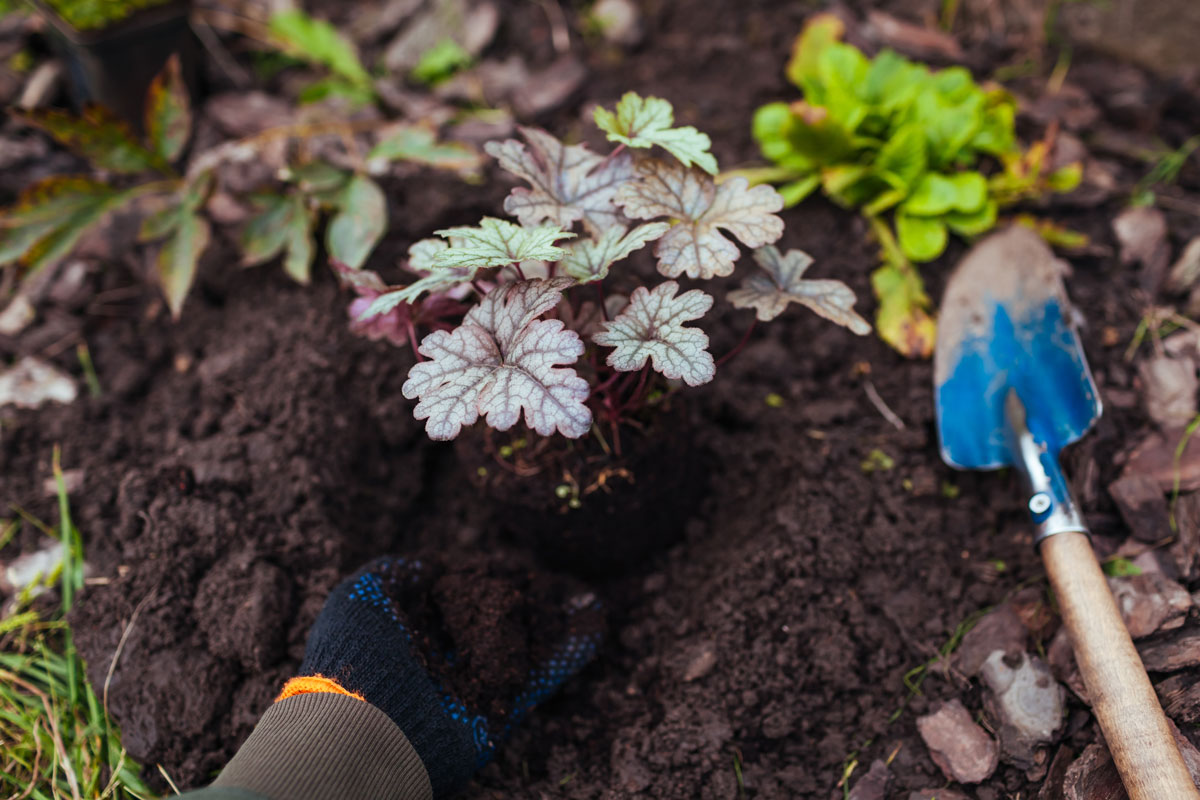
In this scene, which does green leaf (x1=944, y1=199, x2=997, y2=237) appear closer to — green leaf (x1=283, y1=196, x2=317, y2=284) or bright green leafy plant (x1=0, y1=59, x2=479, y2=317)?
bright green leafy plant (x1=0, y1=59, x2=479, y2=317)

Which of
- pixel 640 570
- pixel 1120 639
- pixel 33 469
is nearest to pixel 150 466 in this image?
pixel 33 469

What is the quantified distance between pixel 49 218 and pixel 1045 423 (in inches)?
99.9

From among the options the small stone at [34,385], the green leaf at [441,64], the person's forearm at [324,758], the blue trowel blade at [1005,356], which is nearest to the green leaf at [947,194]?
the blue trowel blade at [1005,356]

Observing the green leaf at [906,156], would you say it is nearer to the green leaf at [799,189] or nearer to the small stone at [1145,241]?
the green leaf at [799,189]

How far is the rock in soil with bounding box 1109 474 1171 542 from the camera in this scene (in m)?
1.72

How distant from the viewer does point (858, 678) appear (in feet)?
5.51

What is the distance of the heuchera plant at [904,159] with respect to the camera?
2088mm

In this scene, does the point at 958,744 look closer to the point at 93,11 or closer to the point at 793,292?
the point at 793,292

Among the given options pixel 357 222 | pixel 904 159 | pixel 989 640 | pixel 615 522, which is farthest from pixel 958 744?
pixel 357 222

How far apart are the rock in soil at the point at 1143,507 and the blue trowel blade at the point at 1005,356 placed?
0.50ft

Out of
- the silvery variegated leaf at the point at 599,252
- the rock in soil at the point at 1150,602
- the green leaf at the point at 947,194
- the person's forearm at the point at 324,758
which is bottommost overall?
the person's forearm at the point at 324,758

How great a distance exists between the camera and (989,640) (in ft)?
5.53

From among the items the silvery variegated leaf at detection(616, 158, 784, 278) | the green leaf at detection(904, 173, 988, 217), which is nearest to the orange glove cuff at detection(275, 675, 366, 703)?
the silvery variegated leaf at detection(616, 158, 784, 278)

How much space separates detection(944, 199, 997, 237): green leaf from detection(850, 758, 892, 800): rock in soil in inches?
53.4
